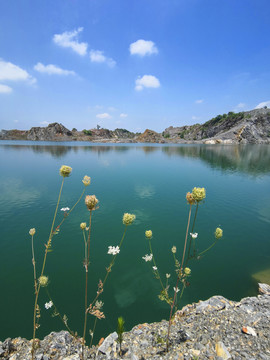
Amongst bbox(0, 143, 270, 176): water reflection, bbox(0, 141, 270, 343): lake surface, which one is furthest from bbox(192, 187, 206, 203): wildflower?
bbox(0, 143, 270, 176): water reflection

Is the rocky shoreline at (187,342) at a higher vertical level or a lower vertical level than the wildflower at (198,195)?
lower

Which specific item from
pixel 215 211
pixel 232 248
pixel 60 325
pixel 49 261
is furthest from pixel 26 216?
pixel 215 211

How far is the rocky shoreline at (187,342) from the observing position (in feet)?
14.2

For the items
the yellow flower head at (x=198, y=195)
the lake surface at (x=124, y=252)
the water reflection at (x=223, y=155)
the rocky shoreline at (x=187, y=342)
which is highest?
the yellow flower head at (x=198, y=195)

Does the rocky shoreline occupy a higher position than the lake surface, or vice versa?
the rocky shoreline

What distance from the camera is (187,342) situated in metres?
4.78

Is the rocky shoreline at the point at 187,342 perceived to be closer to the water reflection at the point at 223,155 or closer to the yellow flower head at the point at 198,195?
the yellow flower head at the point at 198,195

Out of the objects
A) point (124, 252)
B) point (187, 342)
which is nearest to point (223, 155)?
point (124, 252)

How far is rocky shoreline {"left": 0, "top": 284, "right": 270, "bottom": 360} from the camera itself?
14.2ft

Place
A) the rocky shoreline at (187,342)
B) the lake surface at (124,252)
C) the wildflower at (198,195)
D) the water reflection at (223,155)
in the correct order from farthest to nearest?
the water reflection at (223,155) < the lake surface at (124,252) < the rocky shoreline at (187,342) < the wildflower at (198,195)

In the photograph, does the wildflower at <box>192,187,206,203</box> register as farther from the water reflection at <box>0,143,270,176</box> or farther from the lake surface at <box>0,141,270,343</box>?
the water reflection at <box>0,143,270,176</box>

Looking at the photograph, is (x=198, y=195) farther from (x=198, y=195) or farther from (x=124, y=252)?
(x=124, y=252)

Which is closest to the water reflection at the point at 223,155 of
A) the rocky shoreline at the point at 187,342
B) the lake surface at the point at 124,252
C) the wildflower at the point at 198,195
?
the lake surface at the point at 124,252

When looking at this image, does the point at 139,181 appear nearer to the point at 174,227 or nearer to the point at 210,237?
the point at 174,227
